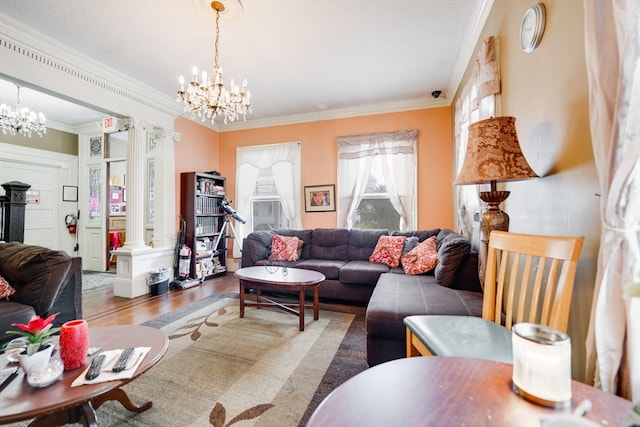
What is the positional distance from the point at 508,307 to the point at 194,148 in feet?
15.8

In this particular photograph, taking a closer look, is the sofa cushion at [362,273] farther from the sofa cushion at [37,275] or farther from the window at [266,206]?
the sofa cushion at [37,275]

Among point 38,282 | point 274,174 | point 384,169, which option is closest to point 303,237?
point 274,174

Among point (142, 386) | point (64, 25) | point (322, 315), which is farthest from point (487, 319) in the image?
point (64, 25)

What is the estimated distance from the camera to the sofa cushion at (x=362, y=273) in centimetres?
311

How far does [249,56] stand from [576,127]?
2.93 metres

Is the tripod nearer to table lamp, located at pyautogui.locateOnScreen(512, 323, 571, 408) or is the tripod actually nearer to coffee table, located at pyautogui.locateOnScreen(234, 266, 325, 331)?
coffee table, located at pyautogui.locateOnScreen(234, 266, 325, 331)

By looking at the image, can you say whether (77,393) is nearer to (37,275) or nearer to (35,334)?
(35,334)

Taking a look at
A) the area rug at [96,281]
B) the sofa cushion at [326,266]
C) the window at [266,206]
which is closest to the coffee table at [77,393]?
the sofa cushion at [326,266]

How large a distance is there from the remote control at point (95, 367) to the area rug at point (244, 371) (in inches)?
19.6

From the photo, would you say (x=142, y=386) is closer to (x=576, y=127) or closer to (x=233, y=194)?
(x=576, y=127)

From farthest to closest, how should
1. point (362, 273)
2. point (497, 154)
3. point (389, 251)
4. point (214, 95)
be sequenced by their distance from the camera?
point (389, 251), point (362, 273), point (214, 95), point (497, 154)

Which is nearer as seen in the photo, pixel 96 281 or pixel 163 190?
pixel 163 190

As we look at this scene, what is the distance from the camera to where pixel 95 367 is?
1.10 meters

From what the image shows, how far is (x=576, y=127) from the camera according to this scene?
1.15 meters
